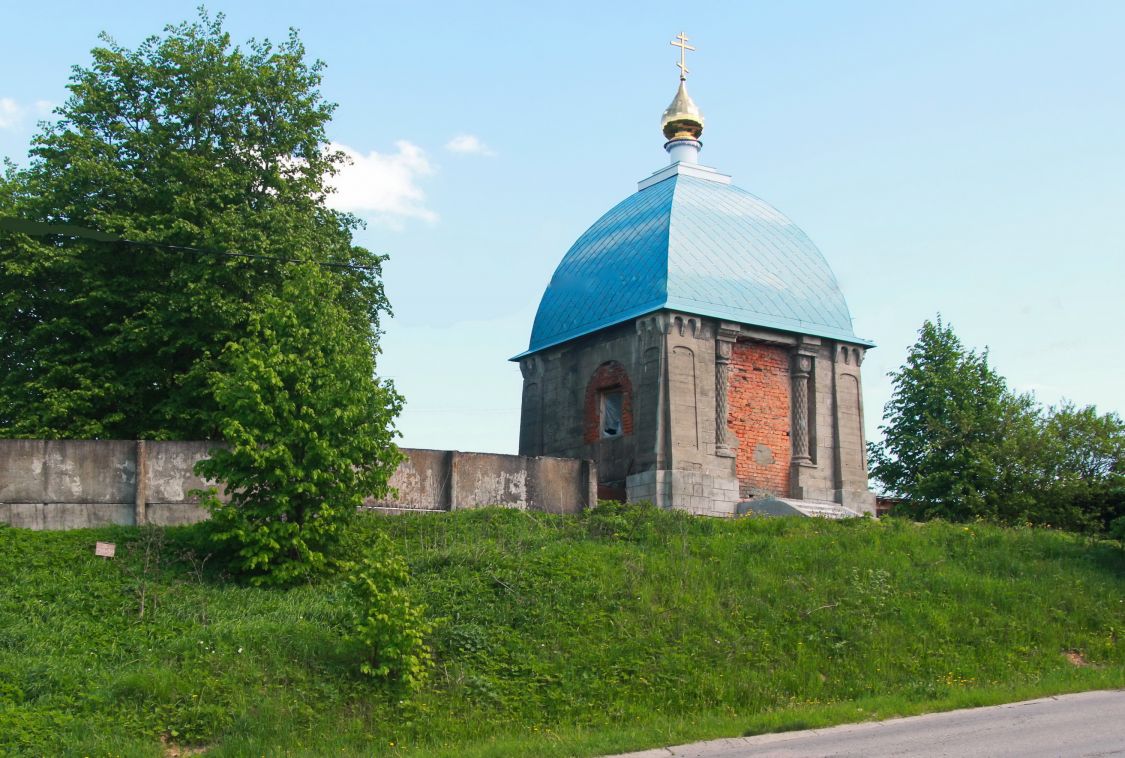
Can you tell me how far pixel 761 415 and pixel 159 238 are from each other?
12.0 m

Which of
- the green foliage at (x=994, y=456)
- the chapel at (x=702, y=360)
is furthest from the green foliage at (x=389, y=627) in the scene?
the green foliage at (x=994, y=456)

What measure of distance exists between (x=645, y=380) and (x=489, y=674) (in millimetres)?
11338

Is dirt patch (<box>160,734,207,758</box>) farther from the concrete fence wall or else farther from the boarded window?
the boarded window

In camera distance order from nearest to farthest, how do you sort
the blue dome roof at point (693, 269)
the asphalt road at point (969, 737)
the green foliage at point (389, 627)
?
the asphalt road at point (969, 737) → the green foliage at point (389, 627) → the blue dome roof at point (693, 269)

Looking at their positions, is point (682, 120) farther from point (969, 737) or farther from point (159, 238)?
point (969, 737)

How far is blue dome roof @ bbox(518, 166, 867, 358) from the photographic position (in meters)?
25.5

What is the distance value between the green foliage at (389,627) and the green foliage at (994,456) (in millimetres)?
16154

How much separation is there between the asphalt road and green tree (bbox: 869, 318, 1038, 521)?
45.8 ft

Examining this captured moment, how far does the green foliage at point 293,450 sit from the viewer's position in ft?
56.1

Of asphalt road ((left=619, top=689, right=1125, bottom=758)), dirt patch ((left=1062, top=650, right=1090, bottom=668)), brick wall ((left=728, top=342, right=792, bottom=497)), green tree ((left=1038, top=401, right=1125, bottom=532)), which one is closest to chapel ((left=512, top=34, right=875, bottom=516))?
brick wall ((left=728, top=342, right=792, bottom=497))

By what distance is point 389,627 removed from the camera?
13.9 meters

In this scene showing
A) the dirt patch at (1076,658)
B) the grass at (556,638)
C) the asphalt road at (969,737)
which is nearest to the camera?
the asphalt road at (969,737)

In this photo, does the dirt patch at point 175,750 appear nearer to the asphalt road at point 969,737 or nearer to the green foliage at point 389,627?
the green foliage at point 389,627

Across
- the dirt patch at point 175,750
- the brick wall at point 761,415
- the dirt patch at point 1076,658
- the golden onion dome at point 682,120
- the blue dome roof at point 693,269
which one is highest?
the golden onion dome at point 682,120
